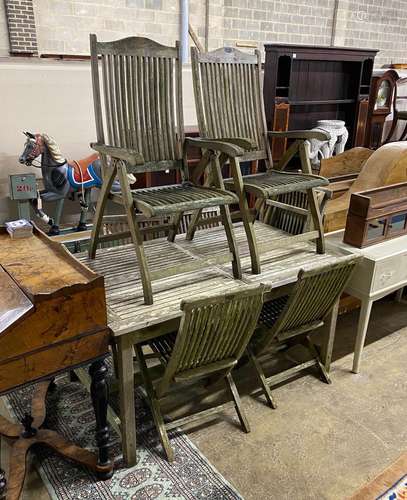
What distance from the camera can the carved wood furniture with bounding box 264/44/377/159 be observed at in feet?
15.8

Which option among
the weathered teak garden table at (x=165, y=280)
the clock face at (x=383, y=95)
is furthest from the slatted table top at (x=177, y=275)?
the clock face at (x=383, y=95)

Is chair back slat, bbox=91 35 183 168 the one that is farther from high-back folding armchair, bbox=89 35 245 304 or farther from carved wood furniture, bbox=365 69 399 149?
carved wood furniture, bbox=365 69 399 149

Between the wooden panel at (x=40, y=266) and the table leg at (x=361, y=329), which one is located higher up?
the wooden panel at (x=40, y=266)

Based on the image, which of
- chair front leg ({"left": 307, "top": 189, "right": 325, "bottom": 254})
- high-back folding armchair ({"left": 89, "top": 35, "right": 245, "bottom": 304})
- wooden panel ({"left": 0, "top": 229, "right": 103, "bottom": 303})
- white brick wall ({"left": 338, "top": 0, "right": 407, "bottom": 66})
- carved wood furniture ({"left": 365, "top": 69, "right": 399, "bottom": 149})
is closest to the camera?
wooden panel ({"left": 0, "top": 229, "right": 103, "bottom": 303})

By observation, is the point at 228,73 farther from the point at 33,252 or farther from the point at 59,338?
the point at 59,338

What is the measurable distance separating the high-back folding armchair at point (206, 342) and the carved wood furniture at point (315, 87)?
3.33m

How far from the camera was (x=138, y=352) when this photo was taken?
2.09 m

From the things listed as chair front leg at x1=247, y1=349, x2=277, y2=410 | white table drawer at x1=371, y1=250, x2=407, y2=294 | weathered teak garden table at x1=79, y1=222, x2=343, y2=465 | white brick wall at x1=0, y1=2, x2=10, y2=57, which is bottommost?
chair front leg at x1=247, y1=349, x2=277, y2=410

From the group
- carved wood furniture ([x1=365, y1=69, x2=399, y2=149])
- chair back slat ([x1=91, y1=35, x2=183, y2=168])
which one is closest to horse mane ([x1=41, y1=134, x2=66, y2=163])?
chair back slat ([x1=91, y1=35, x2=183, y2=168])

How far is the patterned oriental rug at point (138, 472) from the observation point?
1.82 m

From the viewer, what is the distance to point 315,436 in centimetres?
215

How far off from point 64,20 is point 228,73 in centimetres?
449

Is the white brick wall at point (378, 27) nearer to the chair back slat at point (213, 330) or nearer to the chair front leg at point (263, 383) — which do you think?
the chair front leg at point (263, 383)

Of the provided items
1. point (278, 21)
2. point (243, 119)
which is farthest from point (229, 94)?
point (278, 21)
